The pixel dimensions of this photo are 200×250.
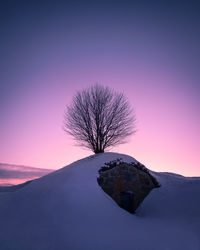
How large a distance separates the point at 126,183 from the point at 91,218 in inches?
121

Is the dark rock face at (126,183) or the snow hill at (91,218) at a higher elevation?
the dark rock face at (126,183)

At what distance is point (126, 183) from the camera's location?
36.4 feet

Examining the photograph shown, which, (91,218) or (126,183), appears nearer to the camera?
(91,218)

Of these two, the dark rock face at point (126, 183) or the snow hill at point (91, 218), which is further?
the dark rock face at point (126, 183)

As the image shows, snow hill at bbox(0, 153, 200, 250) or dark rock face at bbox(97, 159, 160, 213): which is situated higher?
dark rock face at bbox(97, 159, 160, 213)

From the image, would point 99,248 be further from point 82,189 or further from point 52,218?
point 82,189

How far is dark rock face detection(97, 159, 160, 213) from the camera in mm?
10266

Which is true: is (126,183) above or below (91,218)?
above

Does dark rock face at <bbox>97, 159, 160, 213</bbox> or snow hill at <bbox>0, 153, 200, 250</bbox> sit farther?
dark rock face at <bbox>97, 159, 160, 213</bbox>

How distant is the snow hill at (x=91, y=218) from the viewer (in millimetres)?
7543

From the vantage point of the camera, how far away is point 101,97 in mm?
18641

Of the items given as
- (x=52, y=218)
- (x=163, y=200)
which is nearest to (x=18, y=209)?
(x=52, y=218)

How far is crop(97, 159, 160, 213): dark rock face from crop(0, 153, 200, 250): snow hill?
14.7 inches

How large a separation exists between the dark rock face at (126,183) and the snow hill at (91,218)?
37 cm
